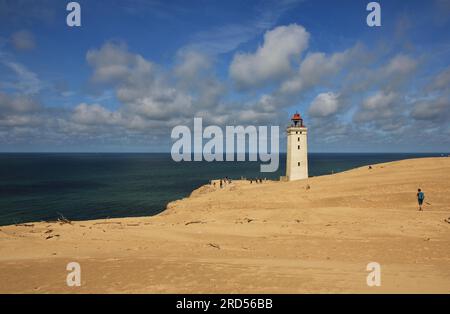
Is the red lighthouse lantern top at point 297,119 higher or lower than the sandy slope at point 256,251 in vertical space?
higher

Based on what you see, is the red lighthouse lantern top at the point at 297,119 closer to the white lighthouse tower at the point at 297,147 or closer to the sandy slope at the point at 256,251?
the white lighthouse tower at the point at 297,147

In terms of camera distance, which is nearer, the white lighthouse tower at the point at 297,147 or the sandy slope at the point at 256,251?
the sandy slope at the point at 256,251

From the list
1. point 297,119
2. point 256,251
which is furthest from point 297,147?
point 256,251

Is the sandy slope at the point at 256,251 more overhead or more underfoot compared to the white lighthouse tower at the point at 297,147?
more underfoot

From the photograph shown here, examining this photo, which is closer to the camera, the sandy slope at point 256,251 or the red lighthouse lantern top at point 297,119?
the sandy slope at point 256,251

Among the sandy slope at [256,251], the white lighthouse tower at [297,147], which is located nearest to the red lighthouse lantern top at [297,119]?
the white lighthouse tower at [297,147]

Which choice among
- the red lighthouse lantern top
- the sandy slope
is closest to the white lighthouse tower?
the red lighthouse lantern top

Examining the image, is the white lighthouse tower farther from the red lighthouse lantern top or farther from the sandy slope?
the sandy slope

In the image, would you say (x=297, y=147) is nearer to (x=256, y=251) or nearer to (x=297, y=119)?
(x=297, y=119)
